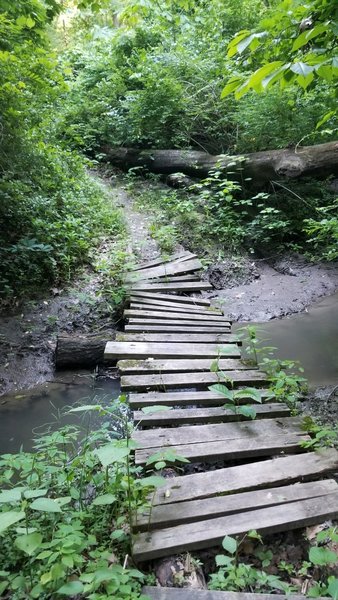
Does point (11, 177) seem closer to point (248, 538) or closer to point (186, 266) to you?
point (186, 266)

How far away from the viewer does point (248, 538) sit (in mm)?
2068

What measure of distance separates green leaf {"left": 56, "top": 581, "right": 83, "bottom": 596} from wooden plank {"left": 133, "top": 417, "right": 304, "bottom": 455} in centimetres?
107

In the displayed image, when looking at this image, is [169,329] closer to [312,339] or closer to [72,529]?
[312,339]

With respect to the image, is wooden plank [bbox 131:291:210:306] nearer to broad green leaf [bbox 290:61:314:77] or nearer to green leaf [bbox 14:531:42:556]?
green leaf [bbox 14:531:42:556]

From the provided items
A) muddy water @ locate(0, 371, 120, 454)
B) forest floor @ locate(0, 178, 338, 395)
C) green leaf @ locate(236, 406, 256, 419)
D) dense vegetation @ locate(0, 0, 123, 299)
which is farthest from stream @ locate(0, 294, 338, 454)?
dense vegetation @ locate(0, 0, 123, 299)

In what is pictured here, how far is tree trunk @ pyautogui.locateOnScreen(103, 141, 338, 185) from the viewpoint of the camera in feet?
25.0

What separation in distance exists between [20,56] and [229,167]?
17.2 feet

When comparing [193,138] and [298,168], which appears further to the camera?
[193,138]

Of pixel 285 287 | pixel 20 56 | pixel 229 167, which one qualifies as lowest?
pixel 285 287

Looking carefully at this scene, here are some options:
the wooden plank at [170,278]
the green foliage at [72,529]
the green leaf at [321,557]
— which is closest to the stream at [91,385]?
the wooden plank at [170,278]

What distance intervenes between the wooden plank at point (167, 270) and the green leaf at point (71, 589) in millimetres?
4990

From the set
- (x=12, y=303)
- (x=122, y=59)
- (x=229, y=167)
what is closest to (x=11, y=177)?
(x=12, y=303)

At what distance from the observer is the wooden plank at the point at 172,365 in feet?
12.7

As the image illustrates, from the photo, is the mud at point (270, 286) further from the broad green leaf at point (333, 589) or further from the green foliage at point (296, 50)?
the broad green leaf at point (333, 589)
